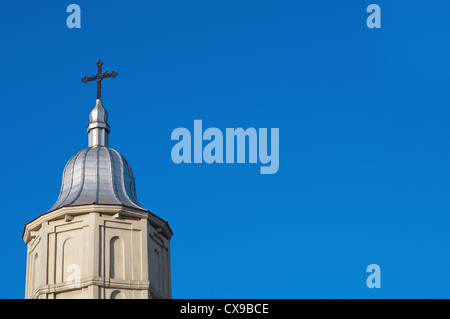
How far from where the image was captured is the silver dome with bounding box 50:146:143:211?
5700 cm

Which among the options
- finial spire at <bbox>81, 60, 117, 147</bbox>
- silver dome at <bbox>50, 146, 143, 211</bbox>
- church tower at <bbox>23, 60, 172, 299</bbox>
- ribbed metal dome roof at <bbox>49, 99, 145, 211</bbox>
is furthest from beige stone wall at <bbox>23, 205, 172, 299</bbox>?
finial spire at <bbox>81, 60, 117, 147</bbox>

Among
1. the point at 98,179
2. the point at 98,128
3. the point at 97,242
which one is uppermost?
the point at 98,128

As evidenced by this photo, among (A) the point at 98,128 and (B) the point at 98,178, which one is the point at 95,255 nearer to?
(B) the point at 98,178

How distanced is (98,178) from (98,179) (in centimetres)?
6

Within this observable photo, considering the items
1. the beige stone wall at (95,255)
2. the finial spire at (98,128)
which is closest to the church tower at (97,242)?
the beige stone wall at (95,255)

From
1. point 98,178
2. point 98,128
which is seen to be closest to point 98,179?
point 98,178

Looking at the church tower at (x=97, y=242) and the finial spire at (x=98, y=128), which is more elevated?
the finial spire at (x=98, y=128)

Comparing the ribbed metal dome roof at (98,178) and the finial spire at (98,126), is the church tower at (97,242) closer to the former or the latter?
the ribbed metal dome roof at (98,178)

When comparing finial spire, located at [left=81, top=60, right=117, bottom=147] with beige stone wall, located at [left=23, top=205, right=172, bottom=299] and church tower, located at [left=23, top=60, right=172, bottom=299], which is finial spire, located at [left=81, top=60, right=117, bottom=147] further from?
beige stone wall, located at [left=23, top=205, right=172, bottom=299]

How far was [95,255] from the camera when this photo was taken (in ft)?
177

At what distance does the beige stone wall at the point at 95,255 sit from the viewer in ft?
176

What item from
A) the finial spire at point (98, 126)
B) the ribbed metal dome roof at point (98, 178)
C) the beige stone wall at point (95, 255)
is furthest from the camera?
the finial spire at point (98, 126)
